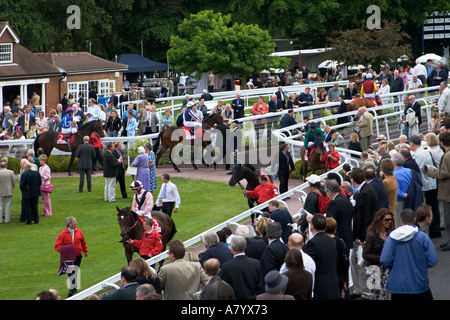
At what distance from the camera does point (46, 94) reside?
124 ft

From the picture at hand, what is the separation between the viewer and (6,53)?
1430 inches

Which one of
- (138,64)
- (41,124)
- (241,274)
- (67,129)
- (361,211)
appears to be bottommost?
Answer: (241,274)

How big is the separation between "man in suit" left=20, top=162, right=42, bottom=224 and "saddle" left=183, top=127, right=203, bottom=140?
5.95 meters

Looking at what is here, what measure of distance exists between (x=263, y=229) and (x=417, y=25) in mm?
37795

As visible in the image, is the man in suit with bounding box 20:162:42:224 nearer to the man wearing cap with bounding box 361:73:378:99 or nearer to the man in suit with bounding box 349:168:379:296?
the man in suit with bounding box 349:168:379:296

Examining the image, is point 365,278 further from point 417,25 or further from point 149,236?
point 417,25

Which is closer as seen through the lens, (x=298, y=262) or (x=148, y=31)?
(x=298, y=262)

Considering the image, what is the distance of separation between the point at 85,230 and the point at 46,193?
1.89 metres

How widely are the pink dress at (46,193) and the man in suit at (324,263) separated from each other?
10350 mm

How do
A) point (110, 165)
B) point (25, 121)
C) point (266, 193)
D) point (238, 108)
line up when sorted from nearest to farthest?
point (266, 193) → point (110, 165) → point (238, 108) → point (25, 121)

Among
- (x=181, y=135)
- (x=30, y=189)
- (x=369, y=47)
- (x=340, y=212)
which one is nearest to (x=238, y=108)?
(x=181, y=135)

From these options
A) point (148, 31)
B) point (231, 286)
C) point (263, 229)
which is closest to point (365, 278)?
point (263, 229)

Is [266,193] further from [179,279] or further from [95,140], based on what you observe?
[95,140]
